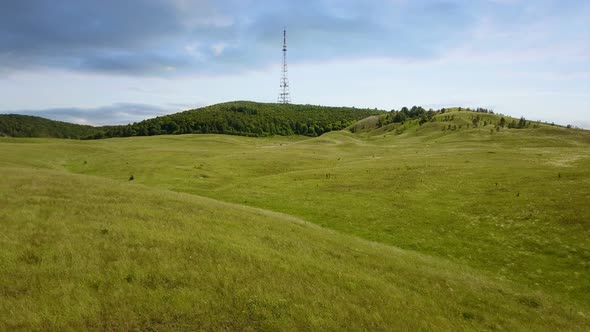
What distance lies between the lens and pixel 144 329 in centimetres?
1180

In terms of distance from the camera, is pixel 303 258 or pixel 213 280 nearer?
pixel 213 280

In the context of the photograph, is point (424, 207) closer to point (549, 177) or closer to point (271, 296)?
point (549, 177)

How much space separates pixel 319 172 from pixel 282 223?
3448cm

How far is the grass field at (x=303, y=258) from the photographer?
523 inches

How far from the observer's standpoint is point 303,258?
1948 centimetres

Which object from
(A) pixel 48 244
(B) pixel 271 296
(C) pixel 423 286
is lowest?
(C) pixel 423 286

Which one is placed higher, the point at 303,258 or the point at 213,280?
the point at 213,280

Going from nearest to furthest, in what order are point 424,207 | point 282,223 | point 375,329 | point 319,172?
point 375,329, point 282,223, point 424,207, point 319,172

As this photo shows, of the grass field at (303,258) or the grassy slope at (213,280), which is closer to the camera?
the grassy slope at (213,280)

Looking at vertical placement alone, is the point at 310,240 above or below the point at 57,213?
below

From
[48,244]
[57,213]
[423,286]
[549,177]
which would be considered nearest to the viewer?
[48,244]

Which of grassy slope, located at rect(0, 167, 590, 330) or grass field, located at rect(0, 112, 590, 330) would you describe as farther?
grass field, located at rect(0, 112, 590, 330)

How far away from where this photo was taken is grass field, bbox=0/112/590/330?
1327cm

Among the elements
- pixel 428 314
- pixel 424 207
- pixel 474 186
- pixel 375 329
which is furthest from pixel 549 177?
pixel 375 329
